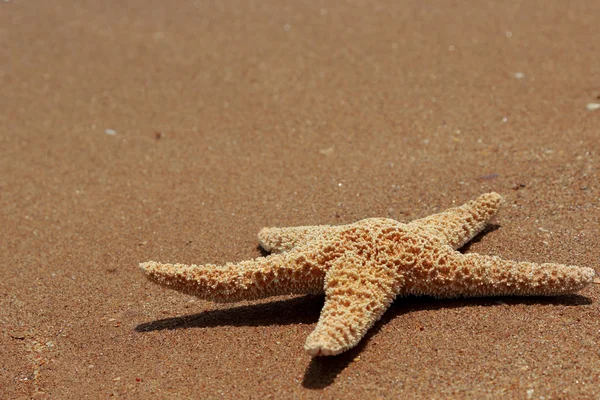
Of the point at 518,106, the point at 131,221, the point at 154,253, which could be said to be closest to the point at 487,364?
the point at 154,253

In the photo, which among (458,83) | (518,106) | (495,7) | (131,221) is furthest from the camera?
(495,7)

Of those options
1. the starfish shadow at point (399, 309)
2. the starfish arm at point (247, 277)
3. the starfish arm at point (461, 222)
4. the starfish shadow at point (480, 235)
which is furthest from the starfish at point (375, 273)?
the starfish shadow at point (480, 235)

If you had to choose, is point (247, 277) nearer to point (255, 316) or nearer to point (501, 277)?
point (255, 316)

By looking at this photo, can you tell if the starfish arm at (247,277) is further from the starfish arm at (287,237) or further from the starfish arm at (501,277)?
the starfish arm at (501,277)

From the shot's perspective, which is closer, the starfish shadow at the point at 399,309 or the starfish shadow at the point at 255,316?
the starfish shadow at the point at 399,309

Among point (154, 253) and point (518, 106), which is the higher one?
point (518, 106)

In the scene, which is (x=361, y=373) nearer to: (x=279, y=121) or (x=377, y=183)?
(x=377, y=183)

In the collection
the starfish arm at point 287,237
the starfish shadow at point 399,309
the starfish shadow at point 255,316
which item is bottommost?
the starfish shadow at point 255,316
